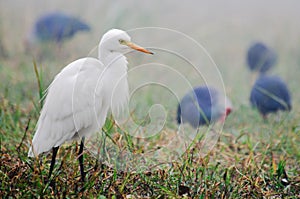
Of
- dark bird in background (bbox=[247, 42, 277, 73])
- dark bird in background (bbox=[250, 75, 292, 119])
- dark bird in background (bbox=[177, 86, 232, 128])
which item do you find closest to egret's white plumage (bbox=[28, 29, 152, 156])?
dark bird in background (bbox=[177, 86, 232, 128])

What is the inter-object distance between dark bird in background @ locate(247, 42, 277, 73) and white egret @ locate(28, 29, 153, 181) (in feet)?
5.98

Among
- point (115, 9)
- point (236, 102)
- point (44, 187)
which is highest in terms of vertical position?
point (115, 9)

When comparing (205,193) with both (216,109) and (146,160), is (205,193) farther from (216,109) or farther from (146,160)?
(216,109)

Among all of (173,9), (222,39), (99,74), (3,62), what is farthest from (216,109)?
(173,9)

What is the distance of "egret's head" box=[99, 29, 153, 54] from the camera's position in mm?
1278

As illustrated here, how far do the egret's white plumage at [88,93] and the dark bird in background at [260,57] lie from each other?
6.00ft

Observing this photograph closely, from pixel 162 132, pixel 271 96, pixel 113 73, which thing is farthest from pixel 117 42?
pixel 271 96

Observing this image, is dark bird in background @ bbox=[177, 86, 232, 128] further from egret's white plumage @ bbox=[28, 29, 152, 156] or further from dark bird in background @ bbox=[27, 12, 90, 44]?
dark bird in background @ bbox=[27, 12, 90, 44]

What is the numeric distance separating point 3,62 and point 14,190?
191 centimetres

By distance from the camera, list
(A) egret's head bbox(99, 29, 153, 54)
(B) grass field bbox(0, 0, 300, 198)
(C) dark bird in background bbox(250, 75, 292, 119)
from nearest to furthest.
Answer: (A) egret's head bbox(99, 29, 153, 54)
(B) grass field bbox(0, 0, 300, 198)
(C) dark bird in background bbox(250, 75, 292, 119)

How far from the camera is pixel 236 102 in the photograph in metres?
2.75

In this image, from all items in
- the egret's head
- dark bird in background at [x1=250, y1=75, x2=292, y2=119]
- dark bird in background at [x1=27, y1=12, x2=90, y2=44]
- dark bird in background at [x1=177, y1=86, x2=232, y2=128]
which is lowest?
dark bird in background at [x1=250, y1=75, x2=292, y2=119]

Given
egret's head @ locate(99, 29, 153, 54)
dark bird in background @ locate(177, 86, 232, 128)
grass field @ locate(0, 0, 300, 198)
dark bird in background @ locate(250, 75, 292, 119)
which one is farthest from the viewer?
dark bird in background @ locate(250, 75, 292, 119)

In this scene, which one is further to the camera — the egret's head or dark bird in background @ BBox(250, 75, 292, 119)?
dark bird in background @ BBox(250, 75, 292, 119)
